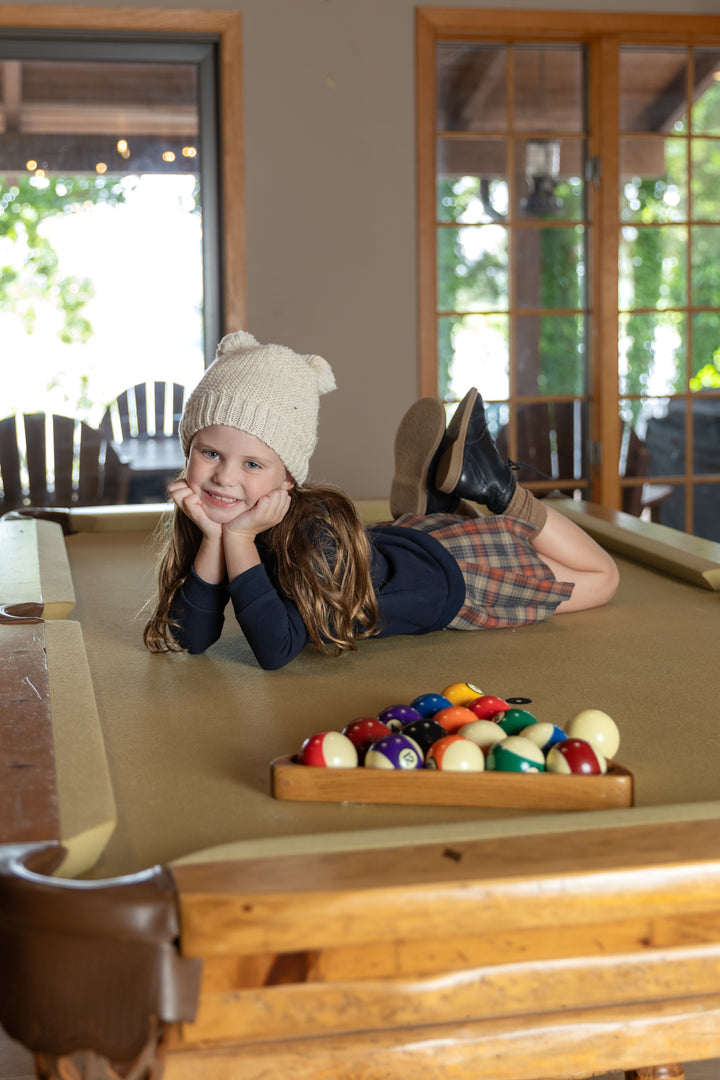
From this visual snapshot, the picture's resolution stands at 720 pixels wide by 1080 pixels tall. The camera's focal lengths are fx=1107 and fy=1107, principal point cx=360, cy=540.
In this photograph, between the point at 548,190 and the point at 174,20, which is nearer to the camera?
the point at 174,20

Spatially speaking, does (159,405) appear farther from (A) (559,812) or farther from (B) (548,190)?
(A) (559,812)

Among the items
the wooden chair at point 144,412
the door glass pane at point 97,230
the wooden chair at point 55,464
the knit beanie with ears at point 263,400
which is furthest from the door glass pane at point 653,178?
the knit beanie with ears at point 263,400

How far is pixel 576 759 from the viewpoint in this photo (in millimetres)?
1077

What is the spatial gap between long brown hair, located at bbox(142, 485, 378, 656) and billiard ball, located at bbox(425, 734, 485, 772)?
1.93 feet

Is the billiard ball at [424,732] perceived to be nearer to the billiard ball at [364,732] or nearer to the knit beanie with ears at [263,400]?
the billiard ball at [364,732]

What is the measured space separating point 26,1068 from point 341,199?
142 inches

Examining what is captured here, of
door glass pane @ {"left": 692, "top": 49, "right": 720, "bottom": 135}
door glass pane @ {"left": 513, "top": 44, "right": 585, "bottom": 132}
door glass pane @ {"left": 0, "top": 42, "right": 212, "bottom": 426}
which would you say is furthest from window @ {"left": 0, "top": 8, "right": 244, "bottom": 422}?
door glass pane @ {"left": 692, "top": 49, "right": 720, "bottom": 135}

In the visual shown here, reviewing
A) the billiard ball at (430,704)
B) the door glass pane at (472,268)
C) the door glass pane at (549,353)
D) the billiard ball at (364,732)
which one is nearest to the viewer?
the billiard ball at (364,732)

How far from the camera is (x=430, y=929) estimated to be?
2.80 feet

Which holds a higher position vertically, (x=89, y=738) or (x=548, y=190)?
(x=548, y=190)

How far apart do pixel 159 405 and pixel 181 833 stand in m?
3.82

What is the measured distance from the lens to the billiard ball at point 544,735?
115 cm

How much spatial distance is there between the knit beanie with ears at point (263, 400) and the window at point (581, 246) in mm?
2773

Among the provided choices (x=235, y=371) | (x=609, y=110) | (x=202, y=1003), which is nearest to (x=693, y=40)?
(x=609, y=110)
